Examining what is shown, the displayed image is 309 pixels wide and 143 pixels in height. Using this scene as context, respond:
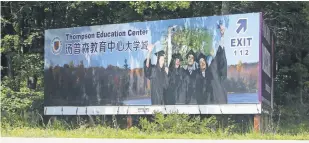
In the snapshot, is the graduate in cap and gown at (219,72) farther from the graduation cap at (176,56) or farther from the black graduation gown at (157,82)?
the black graduation gown at (157,82)

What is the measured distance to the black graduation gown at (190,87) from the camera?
50.6 feet

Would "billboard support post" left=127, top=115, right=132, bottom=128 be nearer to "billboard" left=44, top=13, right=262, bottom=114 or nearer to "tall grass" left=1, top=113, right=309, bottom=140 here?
"tall grass" left=1, top=113, right=309, bottom=140

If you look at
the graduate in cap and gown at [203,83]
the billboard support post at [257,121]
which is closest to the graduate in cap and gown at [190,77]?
the graduate in cap and gown at [203,83]

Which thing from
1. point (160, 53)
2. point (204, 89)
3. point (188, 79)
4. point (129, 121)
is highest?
point (160, 53)

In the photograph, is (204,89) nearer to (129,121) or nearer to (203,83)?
(203,83)

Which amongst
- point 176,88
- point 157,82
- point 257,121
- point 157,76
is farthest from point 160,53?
point 257,121

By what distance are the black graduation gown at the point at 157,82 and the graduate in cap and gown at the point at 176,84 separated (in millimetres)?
179

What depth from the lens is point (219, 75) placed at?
598 inches

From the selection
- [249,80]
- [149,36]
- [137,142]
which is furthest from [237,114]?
[137,142]

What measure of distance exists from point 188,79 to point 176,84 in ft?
1.37

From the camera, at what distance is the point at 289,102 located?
23828mm

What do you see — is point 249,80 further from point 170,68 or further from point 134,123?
point 134,123

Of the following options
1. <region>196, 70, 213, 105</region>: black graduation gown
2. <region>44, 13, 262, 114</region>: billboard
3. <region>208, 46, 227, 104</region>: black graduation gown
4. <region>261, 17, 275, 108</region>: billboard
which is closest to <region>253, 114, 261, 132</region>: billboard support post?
<region>44, 13, 262, 114</region>: billboard

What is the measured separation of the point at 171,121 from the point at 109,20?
9.99 meters
